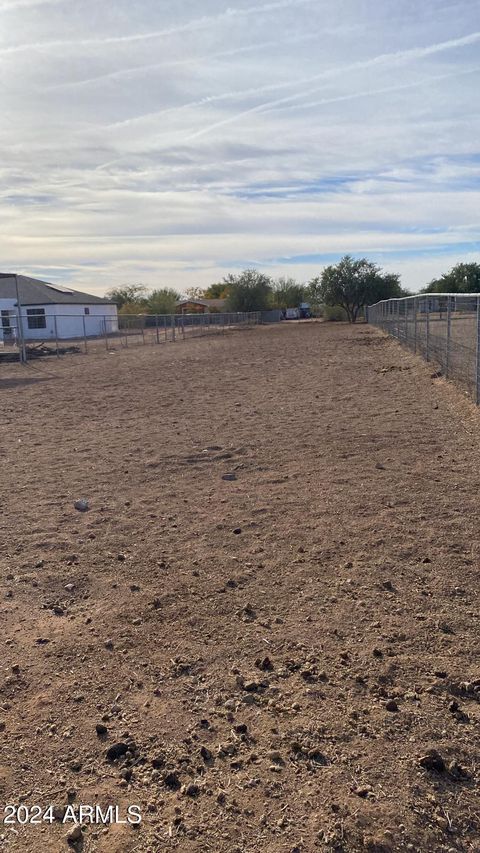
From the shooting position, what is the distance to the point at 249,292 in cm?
9500

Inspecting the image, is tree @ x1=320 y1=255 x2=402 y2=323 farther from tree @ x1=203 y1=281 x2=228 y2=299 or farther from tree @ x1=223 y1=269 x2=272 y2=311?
tree @ x1=203 y1=281 x2=228 y2=299

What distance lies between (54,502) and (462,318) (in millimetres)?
8579

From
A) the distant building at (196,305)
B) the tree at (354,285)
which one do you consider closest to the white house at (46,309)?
the tree at (354,285)

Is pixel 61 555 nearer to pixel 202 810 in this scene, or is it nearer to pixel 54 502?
pixel 54 502

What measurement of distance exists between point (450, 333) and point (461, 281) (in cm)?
5833

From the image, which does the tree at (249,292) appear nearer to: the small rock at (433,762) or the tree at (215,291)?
the tree at (215,291)

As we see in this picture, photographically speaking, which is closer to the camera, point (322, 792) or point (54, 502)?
point (322, 792)

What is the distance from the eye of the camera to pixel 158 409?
1172 cm

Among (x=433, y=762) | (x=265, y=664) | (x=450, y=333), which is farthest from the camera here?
(x=450, y=333)

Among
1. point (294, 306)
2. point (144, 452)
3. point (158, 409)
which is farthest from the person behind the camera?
point (294, 306)

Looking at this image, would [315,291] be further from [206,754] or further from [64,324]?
[206,754]

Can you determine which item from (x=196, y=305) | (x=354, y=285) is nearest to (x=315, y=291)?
(x=354, y=285)

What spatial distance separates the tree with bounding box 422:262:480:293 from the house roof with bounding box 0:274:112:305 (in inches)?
1225

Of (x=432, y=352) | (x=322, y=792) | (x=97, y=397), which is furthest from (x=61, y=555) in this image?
(x=432, y=352)
